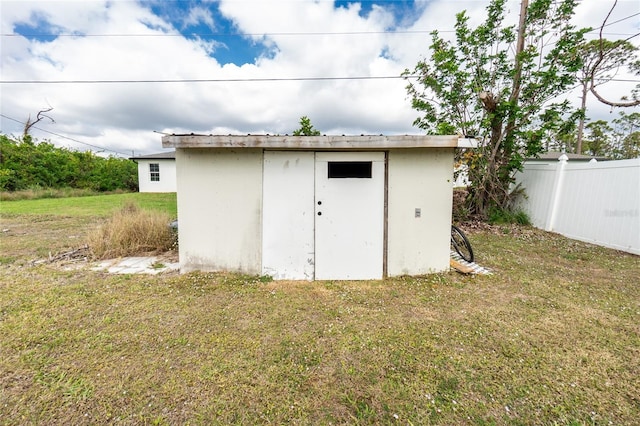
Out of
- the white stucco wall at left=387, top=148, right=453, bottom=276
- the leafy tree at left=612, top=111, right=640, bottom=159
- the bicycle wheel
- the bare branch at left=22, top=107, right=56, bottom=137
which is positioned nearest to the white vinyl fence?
the bicycle wheel

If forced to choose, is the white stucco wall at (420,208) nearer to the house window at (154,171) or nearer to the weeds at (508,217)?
the weeds at (508,217)

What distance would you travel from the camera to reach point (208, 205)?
13.0 feet

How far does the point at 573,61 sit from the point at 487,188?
12.5 ft

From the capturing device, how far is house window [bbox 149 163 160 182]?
18.4 metres

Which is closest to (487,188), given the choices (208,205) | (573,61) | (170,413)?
(573,61)

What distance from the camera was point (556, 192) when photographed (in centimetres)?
685

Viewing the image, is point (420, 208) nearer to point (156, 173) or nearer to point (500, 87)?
point (500, 87)

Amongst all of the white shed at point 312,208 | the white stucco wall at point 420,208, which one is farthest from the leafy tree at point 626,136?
the white shed at point 312,208

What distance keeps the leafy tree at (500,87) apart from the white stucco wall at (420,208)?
360 cm

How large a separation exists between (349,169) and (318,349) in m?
2.68

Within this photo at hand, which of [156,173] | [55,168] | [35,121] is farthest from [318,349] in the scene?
[35,121]

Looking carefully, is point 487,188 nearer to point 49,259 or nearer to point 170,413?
point 170,413

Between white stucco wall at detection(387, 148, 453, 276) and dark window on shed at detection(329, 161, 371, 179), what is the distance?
1.22 feet

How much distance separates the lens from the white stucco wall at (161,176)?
60.2ft
